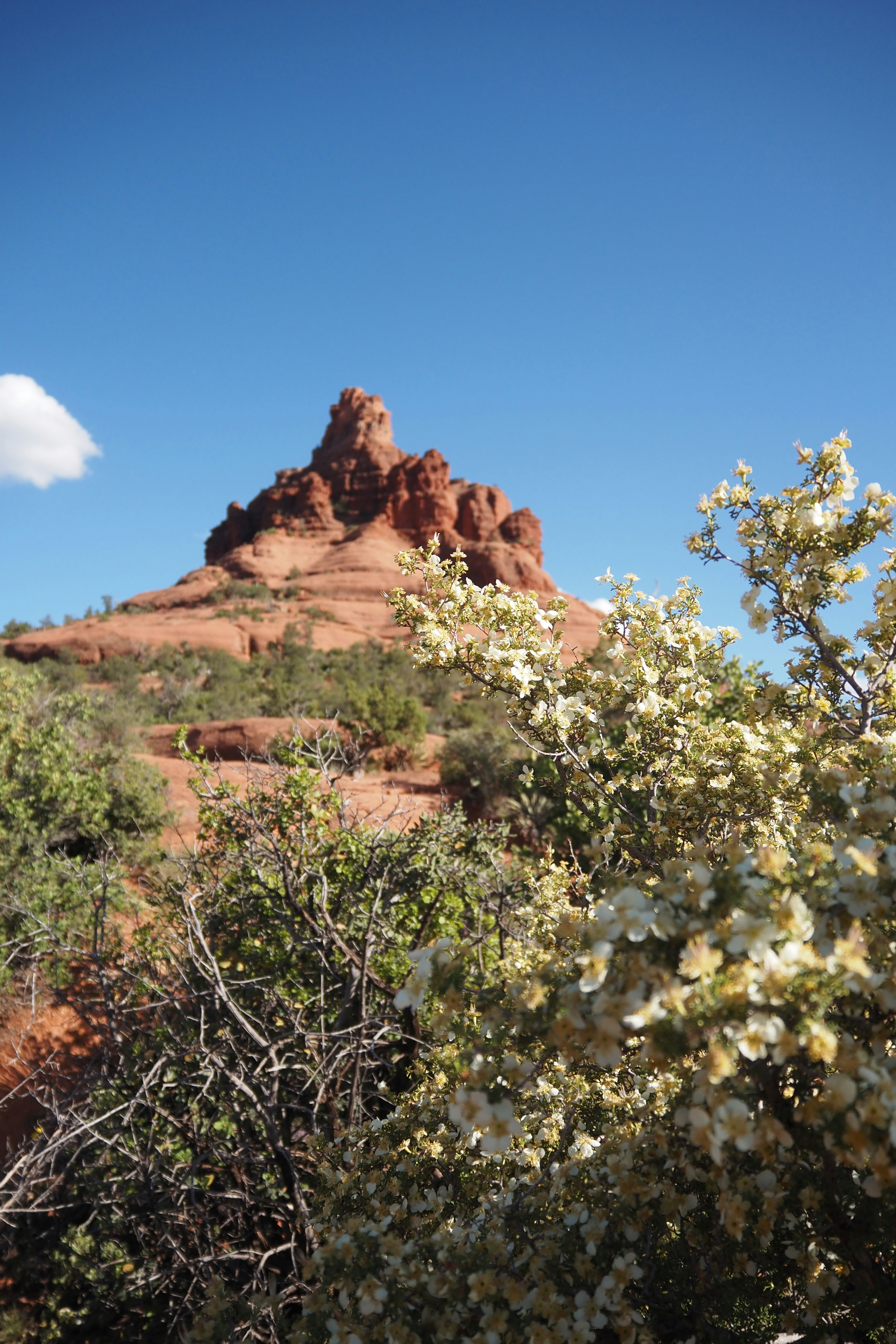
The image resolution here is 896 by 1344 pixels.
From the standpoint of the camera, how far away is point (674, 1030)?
1.33 m

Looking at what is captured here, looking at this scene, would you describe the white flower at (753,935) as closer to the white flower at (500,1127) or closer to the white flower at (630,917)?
the white flower at (630,917)

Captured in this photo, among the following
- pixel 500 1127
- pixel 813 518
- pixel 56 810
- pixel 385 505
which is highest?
pixel 385 505

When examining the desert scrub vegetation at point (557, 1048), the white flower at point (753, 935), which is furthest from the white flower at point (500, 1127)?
the white flower at point (753, 935)

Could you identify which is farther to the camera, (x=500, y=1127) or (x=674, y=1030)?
(x=500, y=1127)

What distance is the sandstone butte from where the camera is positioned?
41125 millimetres

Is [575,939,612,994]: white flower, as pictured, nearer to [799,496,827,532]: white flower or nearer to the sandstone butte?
[799,496,827,532]: white flower

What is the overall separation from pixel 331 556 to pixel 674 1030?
62606 millimetres

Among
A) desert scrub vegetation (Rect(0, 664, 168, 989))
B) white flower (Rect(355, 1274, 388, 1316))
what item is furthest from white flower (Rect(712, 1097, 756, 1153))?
desert scrub vegetation (Rect(0, 664, 168, 989))

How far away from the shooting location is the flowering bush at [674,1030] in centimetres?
141

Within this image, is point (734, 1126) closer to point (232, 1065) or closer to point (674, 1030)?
point (674, 1030)

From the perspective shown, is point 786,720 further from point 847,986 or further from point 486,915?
point 486,915

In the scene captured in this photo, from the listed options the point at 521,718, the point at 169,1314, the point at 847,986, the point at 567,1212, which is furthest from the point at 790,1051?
the point at 169,1314

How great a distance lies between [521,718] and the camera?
3.46m

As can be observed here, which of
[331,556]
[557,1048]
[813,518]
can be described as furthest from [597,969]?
[331,556]
